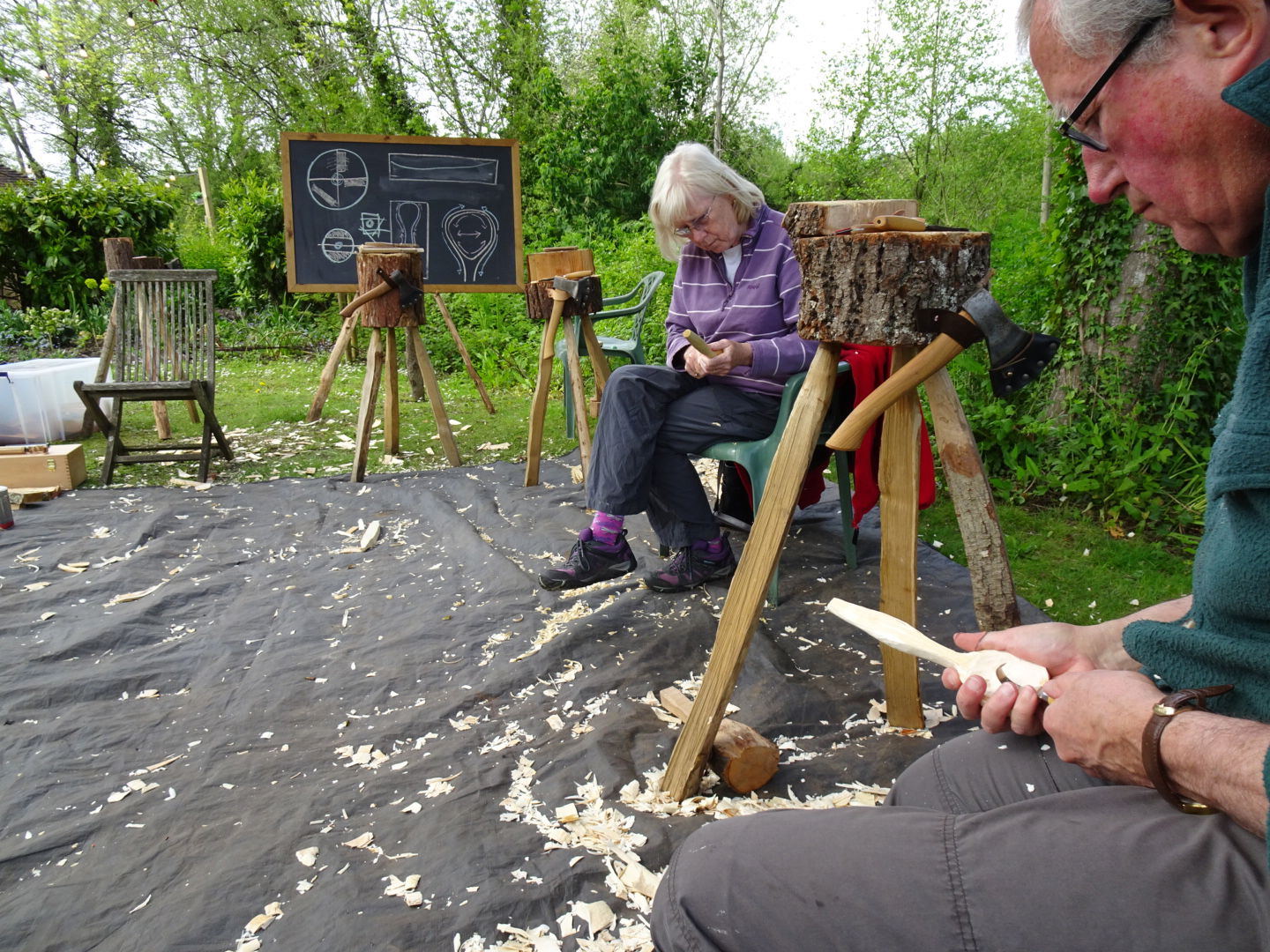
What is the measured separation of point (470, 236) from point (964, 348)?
5323 mm

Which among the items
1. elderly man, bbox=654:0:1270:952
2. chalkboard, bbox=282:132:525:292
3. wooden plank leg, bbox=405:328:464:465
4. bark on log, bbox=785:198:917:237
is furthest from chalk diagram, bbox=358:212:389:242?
elderly man, bbox=654:0:1270:952

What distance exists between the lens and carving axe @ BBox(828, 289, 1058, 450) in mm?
1794

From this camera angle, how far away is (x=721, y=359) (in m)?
2.96

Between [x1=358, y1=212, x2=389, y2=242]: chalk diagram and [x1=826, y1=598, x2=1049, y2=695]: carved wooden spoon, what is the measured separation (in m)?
5.97

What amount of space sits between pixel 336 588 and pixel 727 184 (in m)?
2.12

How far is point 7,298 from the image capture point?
9.56 m

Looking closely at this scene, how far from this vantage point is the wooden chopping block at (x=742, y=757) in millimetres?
1968

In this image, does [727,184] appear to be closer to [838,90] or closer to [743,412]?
[743,412]

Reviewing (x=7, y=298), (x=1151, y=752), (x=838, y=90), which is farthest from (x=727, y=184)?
(x=7, y=298)

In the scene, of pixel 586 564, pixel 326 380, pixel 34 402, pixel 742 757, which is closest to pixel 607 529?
pixel 586 564

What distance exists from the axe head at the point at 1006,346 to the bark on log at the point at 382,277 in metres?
3.65

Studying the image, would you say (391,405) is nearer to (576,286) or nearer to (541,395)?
(541,395)

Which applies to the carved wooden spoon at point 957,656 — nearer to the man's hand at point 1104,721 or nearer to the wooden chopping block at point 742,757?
the man's hand at point 1104,721

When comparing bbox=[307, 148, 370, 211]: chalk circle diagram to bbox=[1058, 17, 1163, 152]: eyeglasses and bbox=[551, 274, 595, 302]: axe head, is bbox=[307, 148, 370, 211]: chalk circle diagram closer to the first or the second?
bbox=[551, 274, 595, 302]: axe head
